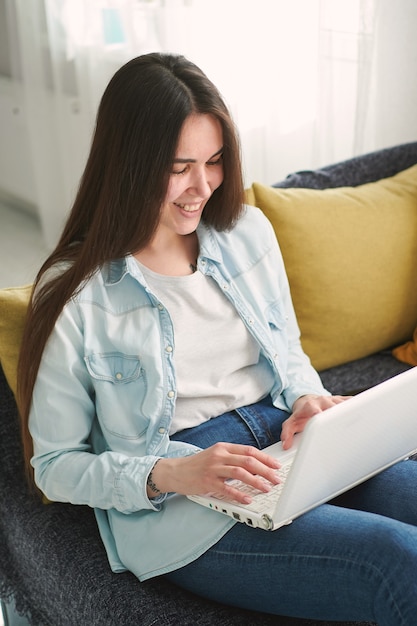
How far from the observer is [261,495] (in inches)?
48.1

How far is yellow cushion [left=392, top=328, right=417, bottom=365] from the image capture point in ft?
6.56

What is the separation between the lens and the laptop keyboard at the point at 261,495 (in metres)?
1.20

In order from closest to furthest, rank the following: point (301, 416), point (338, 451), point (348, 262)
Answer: point (338, 451)
point (301, 416)
point (348, 262)

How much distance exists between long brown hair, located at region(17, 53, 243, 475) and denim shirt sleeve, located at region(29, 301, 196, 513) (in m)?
0.03

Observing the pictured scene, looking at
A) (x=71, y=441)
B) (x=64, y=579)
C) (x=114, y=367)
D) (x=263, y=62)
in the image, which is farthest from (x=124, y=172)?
(x=263, y=62)

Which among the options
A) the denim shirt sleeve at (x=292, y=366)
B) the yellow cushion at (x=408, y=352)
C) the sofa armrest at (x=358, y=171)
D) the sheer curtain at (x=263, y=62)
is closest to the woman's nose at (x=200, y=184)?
the denim shirt sleeve at (x=292, y=366)

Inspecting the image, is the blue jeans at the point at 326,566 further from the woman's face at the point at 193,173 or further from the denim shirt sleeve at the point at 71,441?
the woman's face at the point at 193,173

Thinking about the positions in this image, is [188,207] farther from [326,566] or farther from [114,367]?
[326,566]

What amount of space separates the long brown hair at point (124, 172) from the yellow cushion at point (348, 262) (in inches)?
18.0

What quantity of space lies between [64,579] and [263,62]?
7.02ft

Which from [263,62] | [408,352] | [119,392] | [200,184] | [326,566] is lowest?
[408,352]

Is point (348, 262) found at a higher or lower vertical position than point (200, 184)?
lower

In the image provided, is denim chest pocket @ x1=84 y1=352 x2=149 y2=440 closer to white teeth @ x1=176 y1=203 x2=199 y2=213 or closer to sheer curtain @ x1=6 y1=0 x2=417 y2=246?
white teeth @ x1=176 y1=203 x2=199 y2=213

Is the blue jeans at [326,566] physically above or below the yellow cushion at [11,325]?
below
